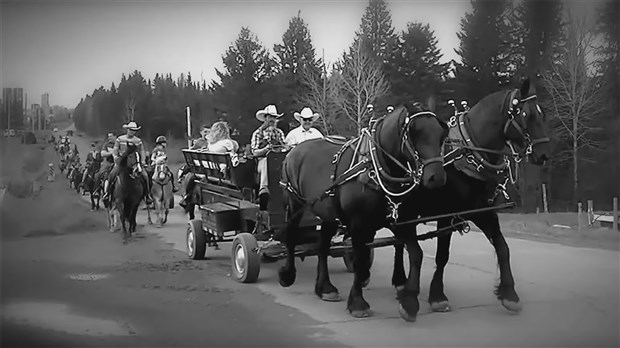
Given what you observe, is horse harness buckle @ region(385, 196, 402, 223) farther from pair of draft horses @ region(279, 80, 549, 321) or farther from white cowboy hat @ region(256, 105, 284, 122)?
white cowboy hat @ region(256, 105, 284, 122)

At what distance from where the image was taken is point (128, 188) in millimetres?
10883

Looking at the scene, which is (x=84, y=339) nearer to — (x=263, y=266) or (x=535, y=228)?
(x=263, y=266)

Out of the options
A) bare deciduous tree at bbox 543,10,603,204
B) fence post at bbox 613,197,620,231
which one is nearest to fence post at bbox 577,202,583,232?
bare deciduous tree at bbox 543,10,603,204

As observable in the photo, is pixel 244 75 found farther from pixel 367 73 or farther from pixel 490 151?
pixel 490 151

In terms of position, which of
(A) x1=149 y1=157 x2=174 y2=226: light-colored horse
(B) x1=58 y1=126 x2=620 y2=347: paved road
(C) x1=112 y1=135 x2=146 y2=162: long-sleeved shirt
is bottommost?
(B) x1=58 y1=126 x2=620 y2=347: paved road

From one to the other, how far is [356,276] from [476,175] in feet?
4.67

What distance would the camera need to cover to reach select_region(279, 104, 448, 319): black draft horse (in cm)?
532

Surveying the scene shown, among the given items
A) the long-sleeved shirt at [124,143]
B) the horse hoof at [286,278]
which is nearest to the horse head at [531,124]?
the horse hoof at [286,278]

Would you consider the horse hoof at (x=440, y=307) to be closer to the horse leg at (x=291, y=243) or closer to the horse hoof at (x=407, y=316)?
the horse hoof at (x=407, y=316)

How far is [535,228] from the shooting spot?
415 inches

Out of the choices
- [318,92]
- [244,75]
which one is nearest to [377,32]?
[318,92]

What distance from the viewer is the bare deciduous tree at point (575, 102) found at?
8234mm

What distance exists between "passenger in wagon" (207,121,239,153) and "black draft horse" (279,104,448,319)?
1911 mm

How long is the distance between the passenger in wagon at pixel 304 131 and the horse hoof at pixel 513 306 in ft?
9.77
